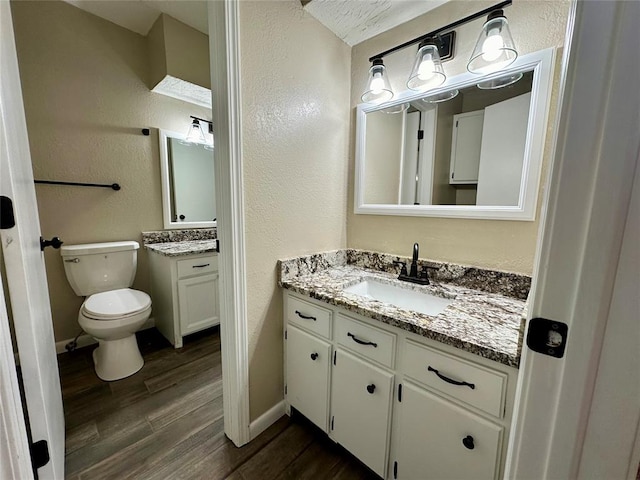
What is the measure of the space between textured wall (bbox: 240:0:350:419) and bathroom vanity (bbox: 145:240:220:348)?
1.06m

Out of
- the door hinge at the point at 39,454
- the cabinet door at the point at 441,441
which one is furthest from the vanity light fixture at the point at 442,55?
the door hinge at the point at 39,454

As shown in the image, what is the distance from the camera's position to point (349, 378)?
1129 millimetres

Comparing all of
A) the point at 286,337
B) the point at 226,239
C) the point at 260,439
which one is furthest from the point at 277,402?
the point at 226,239

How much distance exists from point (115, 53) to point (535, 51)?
2.80 meters

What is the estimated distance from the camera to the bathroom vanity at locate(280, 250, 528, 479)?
794mm

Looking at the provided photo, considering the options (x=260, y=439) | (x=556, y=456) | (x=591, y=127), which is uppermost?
(x=591, y=127)

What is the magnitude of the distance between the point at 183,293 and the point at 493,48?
2.40m

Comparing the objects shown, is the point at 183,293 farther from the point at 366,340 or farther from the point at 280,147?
the point at 366,340

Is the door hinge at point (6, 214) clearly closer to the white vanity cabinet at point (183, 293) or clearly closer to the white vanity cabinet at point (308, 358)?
the white vanity cabinet at point (308, 358)

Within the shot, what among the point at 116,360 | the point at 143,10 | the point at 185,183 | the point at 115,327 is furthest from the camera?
the point at 185,183

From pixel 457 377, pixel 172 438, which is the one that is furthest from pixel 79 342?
pixel 457 377

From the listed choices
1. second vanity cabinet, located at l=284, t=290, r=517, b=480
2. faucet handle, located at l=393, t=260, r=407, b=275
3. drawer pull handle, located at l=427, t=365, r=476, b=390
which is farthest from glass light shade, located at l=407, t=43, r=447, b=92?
drawer pull handle, located at l=427, t=365, r=476, b=390

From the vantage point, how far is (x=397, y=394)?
99 centimetres

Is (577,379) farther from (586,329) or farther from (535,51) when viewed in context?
(535,51)
